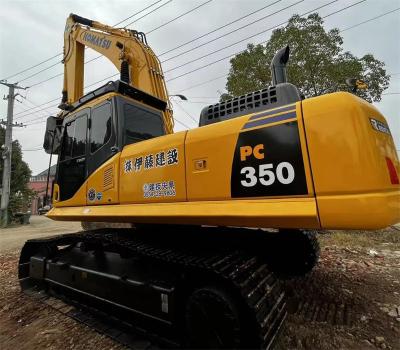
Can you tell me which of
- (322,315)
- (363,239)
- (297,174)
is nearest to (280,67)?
(297,174)

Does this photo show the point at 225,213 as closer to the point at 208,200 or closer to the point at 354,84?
the point at 208,200

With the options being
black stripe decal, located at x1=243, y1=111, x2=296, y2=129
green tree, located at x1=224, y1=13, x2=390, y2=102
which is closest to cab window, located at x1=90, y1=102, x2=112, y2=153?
black stripe decal, located at x1=243, y1=111, x2=296, y2=129

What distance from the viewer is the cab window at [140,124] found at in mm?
3743

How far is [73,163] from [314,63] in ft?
29.8

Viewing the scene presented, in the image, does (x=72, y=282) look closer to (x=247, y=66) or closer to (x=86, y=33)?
(x=86, y=33)

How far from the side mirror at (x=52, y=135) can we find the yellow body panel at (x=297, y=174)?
2.25m

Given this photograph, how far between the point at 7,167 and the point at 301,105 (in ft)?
73.7

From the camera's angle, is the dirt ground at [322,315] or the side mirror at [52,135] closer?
the dirt ground at [322,315]

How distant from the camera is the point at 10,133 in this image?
21.1 m

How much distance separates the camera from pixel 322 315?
341 centimetres

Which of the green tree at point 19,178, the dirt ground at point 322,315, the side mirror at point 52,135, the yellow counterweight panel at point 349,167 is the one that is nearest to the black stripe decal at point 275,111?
the yellow counterweight panel at point 349,167

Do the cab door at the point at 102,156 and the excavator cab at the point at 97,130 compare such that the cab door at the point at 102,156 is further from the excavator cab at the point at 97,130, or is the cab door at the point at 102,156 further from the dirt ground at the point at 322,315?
the dirt ground at the point at 322,315

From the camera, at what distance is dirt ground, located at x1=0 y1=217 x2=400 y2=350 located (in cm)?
297

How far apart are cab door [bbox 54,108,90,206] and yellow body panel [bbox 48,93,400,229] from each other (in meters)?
1.23
